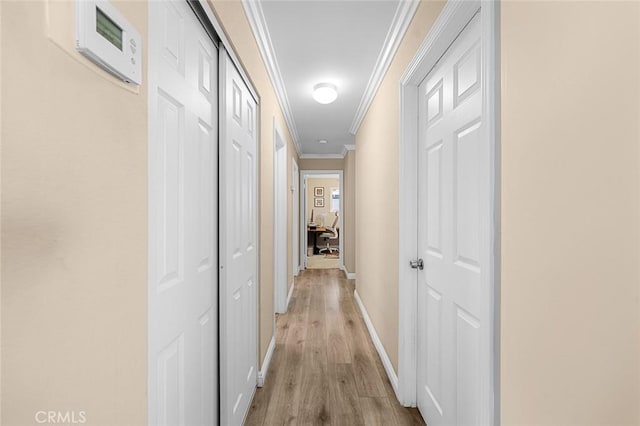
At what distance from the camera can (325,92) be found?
122 inches

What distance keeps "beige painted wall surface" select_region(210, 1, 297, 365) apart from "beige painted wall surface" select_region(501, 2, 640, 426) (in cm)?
126

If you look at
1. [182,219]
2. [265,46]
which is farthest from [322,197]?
[182,219]

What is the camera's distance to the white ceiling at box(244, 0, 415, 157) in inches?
75.9

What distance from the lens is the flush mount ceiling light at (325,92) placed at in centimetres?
307

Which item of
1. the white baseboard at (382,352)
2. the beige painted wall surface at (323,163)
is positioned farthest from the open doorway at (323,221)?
the white baseboard at (382,352)

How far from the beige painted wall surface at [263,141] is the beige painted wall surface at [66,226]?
1.01 metres

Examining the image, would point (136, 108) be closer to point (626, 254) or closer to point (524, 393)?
point (626, 254)

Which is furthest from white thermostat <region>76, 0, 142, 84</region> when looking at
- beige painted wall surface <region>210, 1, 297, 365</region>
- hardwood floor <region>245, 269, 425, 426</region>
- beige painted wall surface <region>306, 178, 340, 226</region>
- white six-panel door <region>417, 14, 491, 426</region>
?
beige painted wall surface <region>306, 178, 340, 226</region>

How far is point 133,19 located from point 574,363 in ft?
4.15

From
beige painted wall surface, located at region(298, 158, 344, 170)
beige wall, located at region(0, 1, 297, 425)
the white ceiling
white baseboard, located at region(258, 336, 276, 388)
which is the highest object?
the white ceiling

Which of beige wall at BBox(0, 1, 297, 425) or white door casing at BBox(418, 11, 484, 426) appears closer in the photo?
beige wall at BBox(0, 1, 297, 425)

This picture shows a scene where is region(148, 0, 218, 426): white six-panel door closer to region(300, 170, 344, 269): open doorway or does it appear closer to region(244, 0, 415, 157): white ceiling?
region(244, 0, 415, 157): white ceiling

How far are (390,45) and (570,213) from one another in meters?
1.91

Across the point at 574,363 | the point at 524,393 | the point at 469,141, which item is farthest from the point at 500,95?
the point at 524,393
